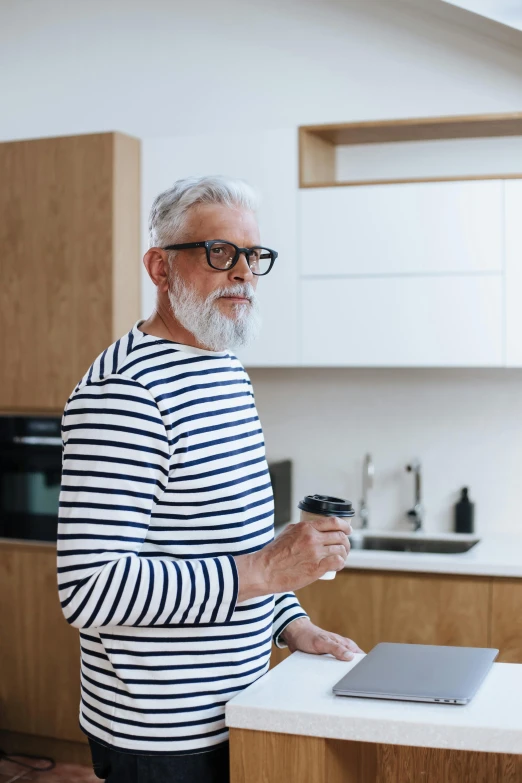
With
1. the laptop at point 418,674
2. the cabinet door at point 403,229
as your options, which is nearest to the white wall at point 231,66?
the cabinet door at point 403,229

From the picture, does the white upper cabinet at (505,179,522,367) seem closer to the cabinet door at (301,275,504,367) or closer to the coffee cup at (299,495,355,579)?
the cabinet door at (301,275,504,367)

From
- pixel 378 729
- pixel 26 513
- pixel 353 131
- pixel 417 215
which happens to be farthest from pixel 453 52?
pixel 378 729

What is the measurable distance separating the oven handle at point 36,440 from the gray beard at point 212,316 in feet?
6.68

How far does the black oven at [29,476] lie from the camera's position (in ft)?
11.8

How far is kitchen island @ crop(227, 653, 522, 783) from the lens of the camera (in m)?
1.35

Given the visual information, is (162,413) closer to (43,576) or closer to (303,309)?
(303,309)

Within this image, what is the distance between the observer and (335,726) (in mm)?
1394

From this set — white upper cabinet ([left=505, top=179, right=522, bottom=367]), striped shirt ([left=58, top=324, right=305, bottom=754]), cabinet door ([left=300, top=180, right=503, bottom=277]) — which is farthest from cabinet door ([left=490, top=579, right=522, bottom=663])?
striped shirt ([left=58, top=324, right=305, bottom=754])

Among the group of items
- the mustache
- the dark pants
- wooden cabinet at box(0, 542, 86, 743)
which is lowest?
wooden cabinet at box(0, 542, 86, 743)

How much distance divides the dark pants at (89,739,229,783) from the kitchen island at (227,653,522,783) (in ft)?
0.28

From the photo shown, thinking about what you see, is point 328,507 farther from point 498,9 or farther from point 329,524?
point 498,9

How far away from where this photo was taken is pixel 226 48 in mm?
3885

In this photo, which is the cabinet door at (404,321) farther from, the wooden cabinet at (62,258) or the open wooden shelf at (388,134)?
the wooden cabinet at (62,258)

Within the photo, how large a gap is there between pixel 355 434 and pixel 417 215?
36.8 inches
